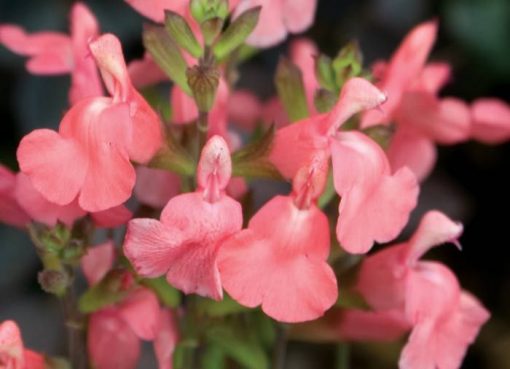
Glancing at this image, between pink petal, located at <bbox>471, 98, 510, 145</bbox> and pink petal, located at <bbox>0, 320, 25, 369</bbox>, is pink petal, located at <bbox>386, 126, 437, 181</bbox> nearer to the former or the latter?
pink petal, located at <bbox>471, 98, 510, 145</bbox>

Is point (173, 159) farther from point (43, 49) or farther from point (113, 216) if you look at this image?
point (43, 49)

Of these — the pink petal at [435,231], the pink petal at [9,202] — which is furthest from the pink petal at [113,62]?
the pink petal at [435,231]

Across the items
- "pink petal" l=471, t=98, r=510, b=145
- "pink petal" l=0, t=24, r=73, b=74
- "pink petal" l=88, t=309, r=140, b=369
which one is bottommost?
"pink petal" l=88, t=309, r=140, b=369

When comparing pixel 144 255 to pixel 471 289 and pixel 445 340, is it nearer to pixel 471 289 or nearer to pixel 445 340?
pixel 445 340

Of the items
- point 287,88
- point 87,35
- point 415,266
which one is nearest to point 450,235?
point 415,266

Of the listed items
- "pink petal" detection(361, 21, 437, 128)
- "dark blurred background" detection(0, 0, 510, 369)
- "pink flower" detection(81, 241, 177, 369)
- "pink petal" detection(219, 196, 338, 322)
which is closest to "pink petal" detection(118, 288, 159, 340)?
"pink flower" detection(81, 241, 177, 369)

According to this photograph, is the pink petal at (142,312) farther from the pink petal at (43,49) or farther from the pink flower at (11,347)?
the pink petal at (43,49)
